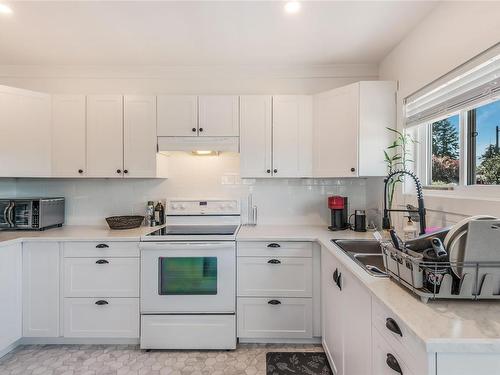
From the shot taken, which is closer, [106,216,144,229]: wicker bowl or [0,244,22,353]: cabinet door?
[0,244,22,353]: cabinet door

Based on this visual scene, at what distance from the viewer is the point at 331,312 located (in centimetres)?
184

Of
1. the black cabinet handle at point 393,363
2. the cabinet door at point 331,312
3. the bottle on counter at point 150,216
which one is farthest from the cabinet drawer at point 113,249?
the black cabinet handle at point 393,363

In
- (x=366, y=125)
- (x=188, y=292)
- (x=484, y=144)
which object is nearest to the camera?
(x=484, y=144)

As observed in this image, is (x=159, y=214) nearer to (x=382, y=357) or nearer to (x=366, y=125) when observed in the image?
(x=366, y=125)

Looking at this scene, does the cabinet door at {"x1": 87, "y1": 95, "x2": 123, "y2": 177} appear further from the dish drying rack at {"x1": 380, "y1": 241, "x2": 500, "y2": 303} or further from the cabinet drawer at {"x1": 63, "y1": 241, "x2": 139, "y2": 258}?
the dish drying rack at {"x1": 380, "y1": 241, "x2": 500, "y2": 303}

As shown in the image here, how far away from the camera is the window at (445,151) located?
68.8 inches

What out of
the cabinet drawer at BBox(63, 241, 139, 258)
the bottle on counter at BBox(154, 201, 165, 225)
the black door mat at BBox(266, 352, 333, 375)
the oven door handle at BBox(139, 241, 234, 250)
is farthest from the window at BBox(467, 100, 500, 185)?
the bottle on counter at BBox(154, 201, 165, 225)

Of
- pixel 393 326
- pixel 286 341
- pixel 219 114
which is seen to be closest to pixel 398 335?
pixel 393 326

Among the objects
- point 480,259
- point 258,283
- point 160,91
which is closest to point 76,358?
point 258,283

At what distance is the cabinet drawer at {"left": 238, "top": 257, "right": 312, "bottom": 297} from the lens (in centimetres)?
216

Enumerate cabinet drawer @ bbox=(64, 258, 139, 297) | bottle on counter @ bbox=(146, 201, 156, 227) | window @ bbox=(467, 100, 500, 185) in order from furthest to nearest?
bottle on counter @ bbox=(146, 201, 156, 227), cabinet drawer @ bbox=(64, 258, 139, 297), window @ bbox=(467, 100, 500, 185)

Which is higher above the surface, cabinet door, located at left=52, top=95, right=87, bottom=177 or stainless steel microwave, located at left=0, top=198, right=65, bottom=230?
cabinet door, located at left=52, top=95, right=87, bottom=177

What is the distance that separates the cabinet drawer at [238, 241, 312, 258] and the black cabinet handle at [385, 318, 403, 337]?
3.84ft

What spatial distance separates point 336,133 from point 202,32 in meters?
1.36
